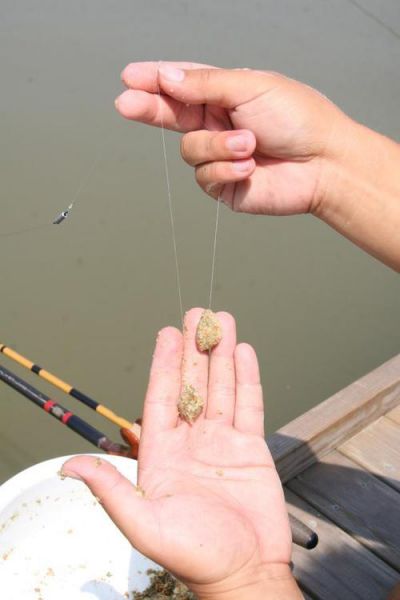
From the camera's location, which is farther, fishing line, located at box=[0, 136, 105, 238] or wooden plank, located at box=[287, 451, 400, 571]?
fishing line, located at box=[0, 136, 105, 238]

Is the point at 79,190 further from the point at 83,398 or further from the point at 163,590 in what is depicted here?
the point at 163,590

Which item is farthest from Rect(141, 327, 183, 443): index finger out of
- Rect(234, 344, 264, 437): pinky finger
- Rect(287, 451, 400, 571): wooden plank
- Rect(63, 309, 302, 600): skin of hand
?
Rect(287, 451, 400, 571): wooden plank

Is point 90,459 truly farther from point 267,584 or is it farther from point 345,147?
point 345,147

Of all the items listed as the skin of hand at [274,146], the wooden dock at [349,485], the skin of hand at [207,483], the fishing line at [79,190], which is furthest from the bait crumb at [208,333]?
the fishing line at [79,190]

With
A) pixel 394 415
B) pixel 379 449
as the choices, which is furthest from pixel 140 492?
pixel 394 415

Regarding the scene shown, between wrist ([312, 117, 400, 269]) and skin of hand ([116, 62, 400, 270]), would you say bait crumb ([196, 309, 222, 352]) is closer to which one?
skin of hand ([116, 62, 400, 270])

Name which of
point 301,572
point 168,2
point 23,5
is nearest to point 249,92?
point 301,572

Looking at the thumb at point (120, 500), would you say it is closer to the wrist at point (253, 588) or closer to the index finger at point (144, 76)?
the wrist at point (253, 588)
